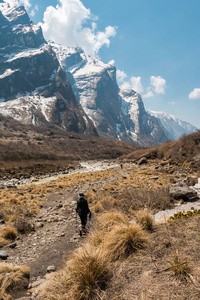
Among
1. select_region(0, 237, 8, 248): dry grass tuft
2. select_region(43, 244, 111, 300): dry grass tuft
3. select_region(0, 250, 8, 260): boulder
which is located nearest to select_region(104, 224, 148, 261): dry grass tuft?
select_region(43, 244, 111, 300): dry grass tuft

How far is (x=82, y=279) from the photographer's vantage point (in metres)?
2.73

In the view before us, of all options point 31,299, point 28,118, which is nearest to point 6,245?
point 31,299

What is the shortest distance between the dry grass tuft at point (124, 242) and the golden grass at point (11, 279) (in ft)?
6.93

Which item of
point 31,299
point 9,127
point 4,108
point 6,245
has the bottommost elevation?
point 6,245

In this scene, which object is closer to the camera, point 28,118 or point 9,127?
point 9,127

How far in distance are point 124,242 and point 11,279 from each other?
8.69 ft

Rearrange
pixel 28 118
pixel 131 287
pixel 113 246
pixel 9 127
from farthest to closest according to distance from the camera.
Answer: pixel 28 118 → pixel 9 127 → pixel 113 246 → pixel 131 287

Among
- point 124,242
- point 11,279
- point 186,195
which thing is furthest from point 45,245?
point 186,195

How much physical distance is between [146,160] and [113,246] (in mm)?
32617

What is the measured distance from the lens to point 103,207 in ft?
29.8

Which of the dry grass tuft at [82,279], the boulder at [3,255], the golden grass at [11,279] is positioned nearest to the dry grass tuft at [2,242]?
the boulder at [3,255]

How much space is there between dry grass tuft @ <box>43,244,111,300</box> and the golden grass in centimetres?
111

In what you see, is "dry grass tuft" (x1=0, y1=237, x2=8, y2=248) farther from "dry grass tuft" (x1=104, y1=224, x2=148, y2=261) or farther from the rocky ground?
"dry grass tuft" (x1=104, y1=224, x2=148, y2=261)

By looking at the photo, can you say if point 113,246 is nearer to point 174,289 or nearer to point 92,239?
point 92,239
